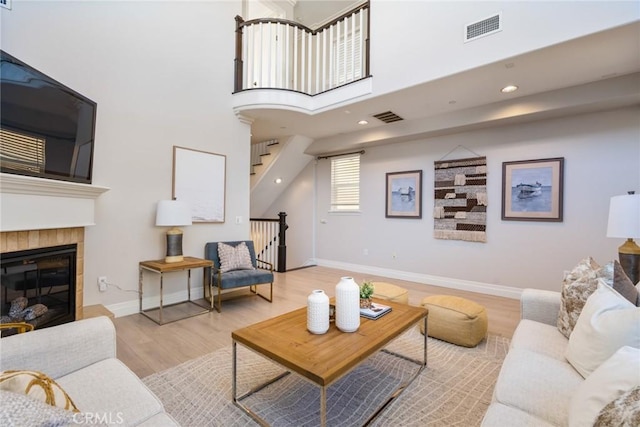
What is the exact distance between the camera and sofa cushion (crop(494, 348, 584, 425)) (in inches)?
46.0

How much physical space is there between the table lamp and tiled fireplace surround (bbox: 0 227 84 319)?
79 cm

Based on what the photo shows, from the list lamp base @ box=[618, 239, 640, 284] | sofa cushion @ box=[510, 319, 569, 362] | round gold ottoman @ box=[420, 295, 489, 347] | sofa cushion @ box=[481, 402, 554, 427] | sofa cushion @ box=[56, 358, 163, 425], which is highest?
lamp base @ box=[618, 239, 640, 284]

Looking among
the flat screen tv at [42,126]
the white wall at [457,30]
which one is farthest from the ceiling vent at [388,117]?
the flat screen tv at [42,126]

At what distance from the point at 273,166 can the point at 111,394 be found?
5.18 m

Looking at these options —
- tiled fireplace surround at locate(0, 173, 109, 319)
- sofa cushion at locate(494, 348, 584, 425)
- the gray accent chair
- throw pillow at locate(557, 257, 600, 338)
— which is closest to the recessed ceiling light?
throw pillow at locate(557, 257, 600, 338)

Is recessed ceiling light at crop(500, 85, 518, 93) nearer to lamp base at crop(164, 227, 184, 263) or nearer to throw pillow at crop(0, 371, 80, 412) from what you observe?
lamp base at crop(164, 227, 184, 263)

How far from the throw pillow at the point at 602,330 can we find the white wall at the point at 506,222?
2.81 metres

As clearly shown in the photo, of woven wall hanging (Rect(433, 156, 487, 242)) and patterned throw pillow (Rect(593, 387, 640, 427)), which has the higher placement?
woven wall hanging (Rect(433, 156, 487, 242))

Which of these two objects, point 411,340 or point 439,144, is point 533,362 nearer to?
point 411,340

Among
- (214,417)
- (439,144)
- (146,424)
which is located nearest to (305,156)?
(439,144)

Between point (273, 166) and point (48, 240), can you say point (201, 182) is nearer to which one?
point (48, 240)

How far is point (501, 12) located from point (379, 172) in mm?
3079

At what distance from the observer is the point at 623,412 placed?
789 millimetres

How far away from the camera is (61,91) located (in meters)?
2.19
